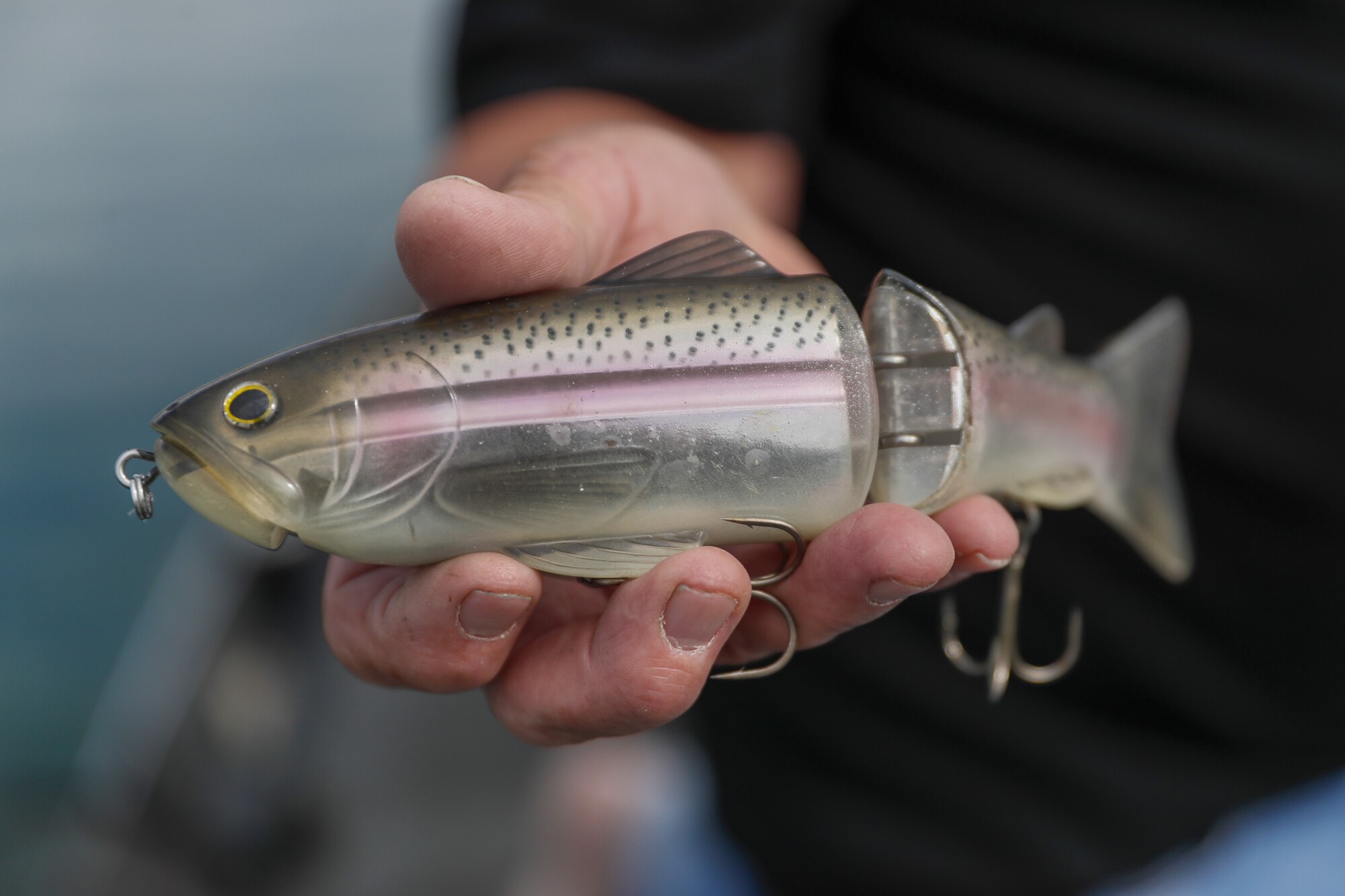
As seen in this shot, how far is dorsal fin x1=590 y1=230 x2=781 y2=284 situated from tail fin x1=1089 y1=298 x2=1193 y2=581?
2.59 ft

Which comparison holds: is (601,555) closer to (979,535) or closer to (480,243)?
(480,243)

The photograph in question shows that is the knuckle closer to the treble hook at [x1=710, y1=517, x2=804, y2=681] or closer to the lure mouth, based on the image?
the treble hook at [x1=710, y1=517, x2=804, y2=681]

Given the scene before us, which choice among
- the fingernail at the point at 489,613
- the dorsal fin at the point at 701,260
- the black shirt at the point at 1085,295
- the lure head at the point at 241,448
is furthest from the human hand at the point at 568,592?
the black shirt at the point at 1085,295

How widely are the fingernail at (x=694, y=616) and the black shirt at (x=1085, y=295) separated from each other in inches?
55.3

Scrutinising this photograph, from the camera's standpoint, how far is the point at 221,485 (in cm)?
126

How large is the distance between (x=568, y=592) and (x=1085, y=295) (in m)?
1.60

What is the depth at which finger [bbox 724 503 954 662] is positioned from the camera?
48.3 inches

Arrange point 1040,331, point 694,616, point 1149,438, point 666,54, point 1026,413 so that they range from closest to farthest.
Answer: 1. point 694,616
2. point 1026,413
3. point 1040,331
4. point 1149,438
5. point 666,54

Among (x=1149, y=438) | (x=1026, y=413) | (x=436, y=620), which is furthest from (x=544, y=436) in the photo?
(x=1149, y=438)

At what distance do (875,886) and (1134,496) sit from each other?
1.38 m

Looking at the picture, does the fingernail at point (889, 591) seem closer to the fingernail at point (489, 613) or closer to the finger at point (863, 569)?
the finger at point (863, 569)

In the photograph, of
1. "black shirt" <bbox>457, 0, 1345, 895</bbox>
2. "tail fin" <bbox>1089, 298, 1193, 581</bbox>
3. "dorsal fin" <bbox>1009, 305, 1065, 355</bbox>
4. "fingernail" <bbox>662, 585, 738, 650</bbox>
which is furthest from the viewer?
"black shirt" <bbox>457, 0, 1345, 895</bbox>

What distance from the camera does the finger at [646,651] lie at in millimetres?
1207

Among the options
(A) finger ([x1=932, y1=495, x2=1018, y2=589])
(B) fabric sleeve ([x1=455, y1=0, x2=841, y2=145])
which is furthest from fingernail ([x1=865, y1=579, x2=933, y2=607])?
(B) fabric sleeve ([x1=455, y1=0, x2=841, y2=145])
